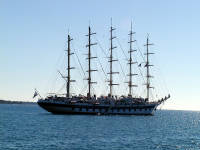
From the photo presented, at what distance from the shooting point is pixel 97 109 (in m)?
97.6

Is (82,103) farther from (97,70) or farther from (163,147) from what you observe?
(163,147)

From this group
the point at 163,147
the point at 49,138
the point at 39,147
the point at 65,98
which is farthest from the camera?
the point at 65,98

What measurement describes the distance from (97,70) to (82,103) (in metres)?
10.2

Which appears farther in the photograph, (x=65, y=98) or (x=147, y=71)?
(x=147, y=71)

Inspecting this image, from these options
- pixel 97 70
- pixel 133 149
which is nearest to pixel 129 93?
pixel 97 70

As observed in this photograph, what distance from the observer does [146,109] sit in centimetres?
10806

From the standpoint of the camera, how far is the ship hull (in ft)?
304

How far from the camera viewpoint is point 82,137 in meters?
→ 46.3

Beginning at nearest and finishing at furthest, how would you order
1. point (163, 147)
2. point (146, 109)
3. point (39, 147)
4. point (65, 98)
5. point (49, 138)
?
point (39, 147) < point (163, 147) < point (49, 138) < point (65, 98) < point (146, 109)

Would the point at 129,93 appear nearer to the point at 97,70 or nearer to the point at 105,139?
the point at 97,70

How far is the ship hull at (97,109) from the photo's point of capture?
9256cm

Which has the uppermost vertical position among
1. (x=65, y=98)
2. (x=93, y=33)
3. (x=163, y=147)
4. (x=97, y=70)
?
(x=93, y=33)

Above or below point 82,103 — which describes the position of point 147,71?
above

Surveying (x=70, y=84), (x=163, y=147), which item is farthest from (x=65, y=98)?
→ (x=163, y=147)
